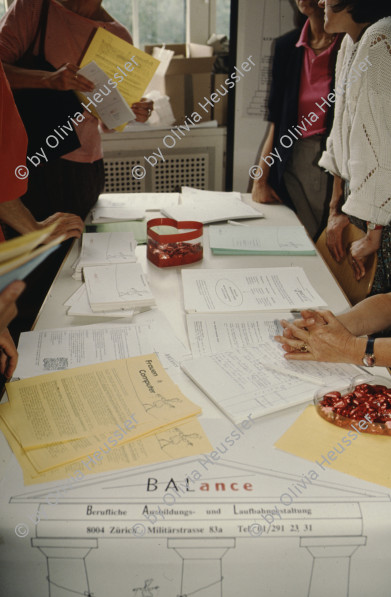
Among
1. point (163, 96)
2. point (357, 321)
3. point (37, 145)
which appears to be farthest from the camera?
point (163, 96)

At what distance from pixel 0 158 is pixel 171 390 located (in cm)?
83

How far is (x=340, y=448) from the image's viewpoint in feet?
2.80

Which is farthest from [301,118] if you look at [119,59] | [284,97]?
[119,59]

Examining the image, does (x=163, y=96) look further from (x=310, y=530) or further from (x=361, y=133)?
(x=310, y=530)

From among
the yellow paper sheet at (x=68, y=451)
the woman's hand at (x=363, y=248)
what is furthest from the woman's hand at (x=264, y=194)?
the yellow paper sheet at (x=68, y=451)

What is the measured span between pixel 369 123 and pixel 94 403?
120cm

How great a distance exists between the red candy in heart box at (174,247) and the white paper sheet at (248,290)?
0.08 meters

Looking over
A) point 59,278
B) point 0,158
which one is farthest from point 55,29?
point 59,278

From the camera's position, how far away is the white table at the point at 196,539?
2.40 ft

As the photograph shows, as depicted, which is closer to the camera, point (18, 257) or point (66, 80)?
point (18, 257)

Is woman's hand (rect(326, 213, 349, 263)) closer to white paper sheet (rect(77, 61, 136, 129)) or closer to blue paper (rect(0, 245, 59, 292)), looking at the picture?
white paper sheet (rect(77, 61, 136, 129))

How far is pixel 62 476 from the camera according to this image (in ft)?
2.61

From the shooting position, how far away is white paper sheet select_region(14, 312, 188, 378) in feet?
3.56

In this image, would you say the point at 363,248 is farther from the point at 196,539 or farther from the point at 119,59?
the point at 196,539
